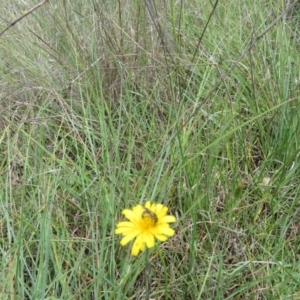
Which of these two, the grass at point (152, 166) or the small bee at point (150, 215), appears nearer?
the small bee at point (150, 215)

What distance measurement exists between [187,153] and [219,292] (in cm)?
31

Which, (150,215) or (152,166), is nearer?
(150,215)

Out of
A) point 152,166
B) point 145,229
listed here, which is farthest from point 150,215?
point 152,166

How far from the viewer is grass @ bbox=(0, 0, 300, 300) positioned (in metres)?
0.82

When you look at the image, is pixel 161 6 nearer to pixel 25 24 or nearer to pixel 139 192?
pixel 25 24

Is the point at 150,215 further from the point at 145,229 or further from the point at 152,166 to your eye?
the point at 152,166

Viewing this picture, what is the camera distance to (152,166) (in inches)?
37.5

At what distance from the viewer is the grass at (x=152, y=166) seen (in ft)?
2.71

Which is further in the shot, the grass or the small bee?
the grass

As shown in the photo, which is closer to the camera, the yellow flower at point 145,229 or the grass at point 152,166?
the yellow flower at point 145,229

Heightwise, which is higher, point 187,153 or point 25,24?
point 25,24

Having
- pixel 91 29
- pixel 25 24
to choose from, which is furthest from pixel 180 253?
pixel 25 24

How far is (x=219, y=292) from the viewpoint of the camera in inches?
31.6

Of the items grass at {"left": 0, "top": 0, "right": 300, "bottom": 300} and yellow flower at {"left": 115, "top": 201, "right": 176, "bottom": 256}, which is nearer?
yellow flower at {"left": 115, "top": 201, "right": 176, "bottom": 256}
